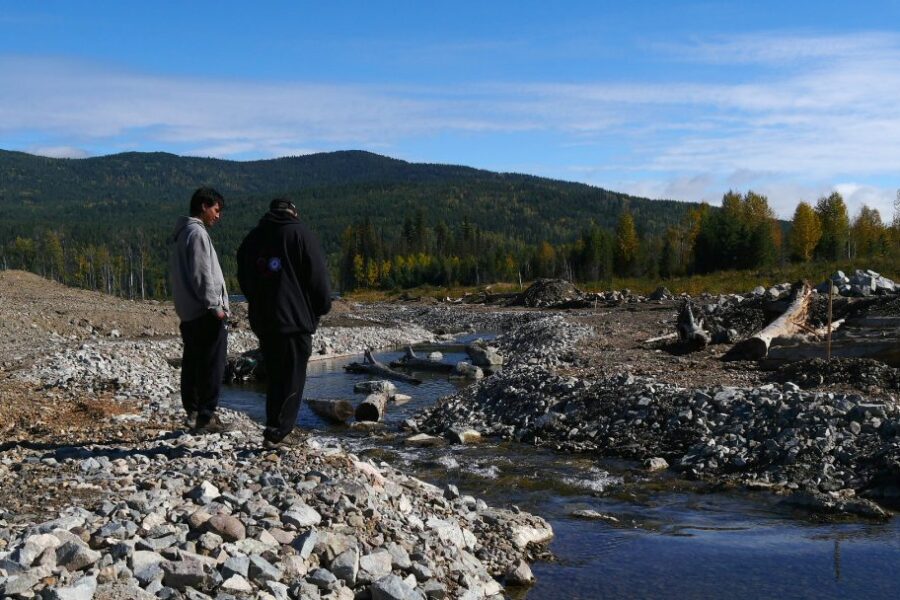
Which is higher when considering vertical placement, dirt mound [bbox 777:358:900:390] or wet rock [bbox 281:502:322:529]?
dirt mound [bbox 777:358:900:390]

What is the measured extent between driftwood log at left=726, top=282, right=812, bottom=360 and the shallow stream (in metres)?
7.61

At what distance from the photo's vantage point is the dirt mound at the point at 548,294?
2146 inches

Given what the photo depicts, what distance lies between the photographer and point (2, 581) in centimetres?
442

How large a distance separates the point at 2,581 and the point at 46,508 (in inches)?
64.3

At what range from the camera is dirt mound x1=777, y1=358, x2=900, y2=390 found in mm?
13352

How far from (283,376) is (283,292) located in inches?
31.1

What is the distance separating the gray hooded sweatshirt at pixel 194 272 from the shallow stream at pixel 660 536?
396cm

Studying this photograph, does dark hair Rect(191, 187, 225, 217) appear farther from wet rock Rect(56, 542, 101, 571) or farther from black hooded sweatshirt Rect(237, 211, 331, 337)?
wet rock Rect(56, 542, 101, 571)

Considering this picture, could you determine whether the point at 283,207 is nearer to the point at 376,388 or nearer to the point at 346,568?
the point at 346,568

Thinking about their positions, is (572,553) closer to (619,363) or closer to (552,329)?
(619,363)

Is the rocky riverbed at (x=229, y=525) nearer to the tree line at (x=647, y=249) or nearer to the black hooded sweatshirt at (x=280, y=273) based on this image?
the black hooded sweatshirt at (x=280, y=273)

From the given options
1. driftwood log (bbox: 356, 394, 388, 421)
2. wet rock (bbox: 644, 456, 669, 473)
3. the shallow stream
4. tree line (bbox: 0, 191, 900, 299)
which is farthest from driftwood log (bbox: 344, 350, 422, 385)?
tree line (bbox: 0, 191, 900, 299)

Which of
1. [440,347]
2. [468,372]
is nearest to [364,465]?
[468,372]

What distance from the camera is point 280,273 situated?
23.6 ft
